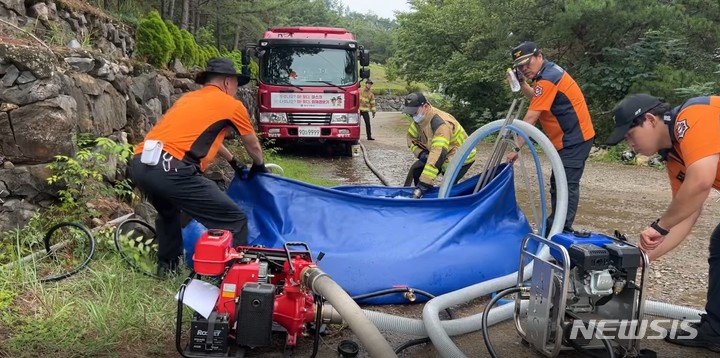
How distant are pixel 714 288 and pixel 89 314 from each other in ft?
11.9

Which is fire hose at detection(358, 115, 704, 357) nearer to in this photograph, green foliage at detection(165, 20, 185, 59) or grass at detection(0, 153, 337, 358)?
grass at detection(0, 153, 337, 358)

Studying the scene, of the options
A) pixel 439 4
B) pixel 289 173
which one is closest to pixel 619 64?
pixel 289 173

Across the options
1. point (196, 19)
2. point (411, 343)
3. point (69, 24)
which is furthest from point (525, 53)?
point (196, 19)

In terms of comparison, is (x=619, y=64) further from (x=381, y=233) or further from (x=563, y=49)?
(x=381, y=233)

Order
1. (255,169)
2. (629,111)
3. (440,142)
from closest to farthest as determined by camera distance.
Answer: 1. (629,111)
2. (255,169)
3. (440,142)

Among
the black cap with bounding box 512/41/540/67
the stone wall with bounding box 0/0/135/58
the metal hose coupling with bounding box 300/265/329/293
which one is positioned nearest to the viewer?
the metal hose coupling with bounding box 300/265/329/293

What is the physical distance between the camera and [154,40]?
8703 mm

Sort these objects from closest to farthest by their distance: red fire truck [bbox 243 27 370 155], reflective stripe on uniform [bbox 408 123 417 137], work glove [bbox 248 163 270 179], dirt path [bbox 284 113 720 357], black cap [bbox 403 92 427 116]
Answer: dirt path [bbox 284 113 720 357]
work glove [bbox 248 163 270 179]
black cap [bbox 403 92 427 116]
reflective stripe on uniform [bbox 408 123 417 137]
red fire truck [bbox 243 27 370 155]

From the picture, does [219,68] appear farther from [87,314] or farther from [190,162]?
[87,314]

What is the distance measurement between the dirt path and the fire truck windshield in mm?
1778

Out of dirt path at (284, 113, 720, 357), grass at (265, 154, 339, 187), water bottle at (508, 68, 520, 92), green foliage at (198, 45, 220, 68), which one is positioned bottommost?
grass at (265, 154, 339, 187)

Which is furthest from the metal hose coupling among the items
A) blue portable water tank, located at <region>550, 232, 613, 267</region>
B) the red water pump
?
blue portable water tank, located at <region>550, 232, 613, 267</region>

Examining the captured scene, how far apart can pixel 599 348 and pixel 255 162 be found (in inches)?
100

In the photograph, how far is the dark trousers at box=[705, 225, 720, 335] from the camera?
338cm
